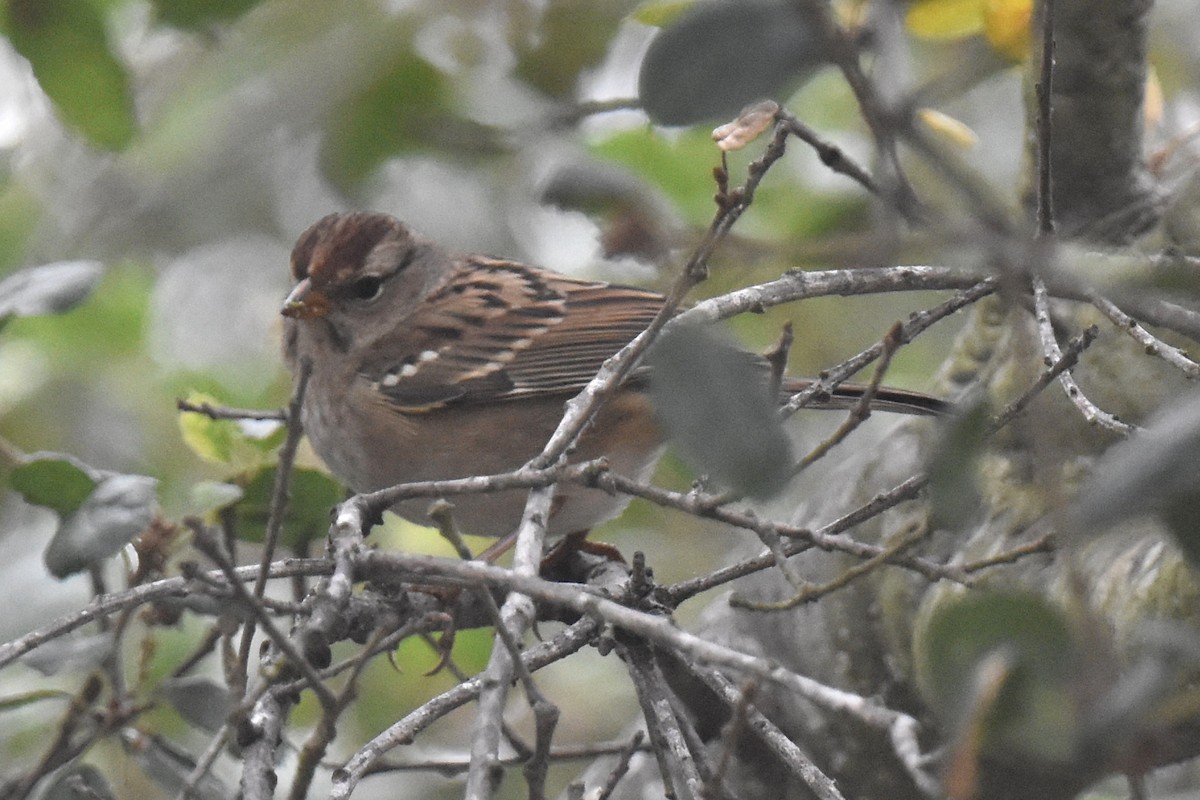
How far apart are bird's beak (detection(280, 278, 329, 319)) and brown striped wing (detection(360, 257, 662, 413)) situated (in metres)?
0.22

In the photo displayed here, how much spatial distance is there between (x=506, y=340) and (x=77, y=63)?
1724mm

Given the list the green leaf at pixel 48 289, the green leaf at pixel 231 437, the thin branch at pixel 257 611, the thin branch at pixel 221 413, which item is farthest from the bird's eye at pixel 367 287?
the thin branch at pixel 257 611

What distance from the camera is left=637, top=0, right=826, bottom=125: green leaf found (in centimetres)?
145

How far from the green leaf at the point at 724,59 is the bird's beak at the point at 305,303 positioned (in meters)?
2.58

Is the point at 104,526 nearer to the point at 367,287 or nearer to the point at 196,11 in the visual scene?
the point at 196,11

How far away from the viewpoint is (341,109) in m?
3.51

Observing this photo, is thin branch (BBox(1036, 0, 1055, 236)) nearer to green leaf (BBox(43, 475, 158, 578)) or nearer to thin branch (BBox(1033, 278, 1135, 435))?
thin branch (BBox(1033, 278, 1135, 435))

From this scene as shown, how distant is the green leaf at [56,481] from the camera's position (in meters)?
2.60

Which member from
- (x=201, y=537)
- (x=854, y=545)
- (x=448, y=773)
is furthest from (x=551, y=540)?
(x=201, y=537)

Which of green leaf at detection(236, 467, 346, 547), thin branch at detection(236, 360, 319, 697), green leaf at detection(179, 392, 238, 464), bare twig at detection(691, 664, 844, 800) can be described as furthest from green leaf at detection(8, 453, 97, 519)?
bare twig at detection(691, 664, 844, 800)

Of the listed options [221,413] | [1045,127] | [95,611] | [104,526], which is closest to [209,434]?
[221,413]

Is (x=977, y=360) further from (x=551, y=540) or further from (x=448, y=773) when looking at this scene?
(x=448, y=773)

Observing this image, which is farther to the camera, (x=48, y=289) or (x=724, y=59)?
(x=48, y=289)

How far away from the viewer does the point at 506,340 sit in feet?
13.8
